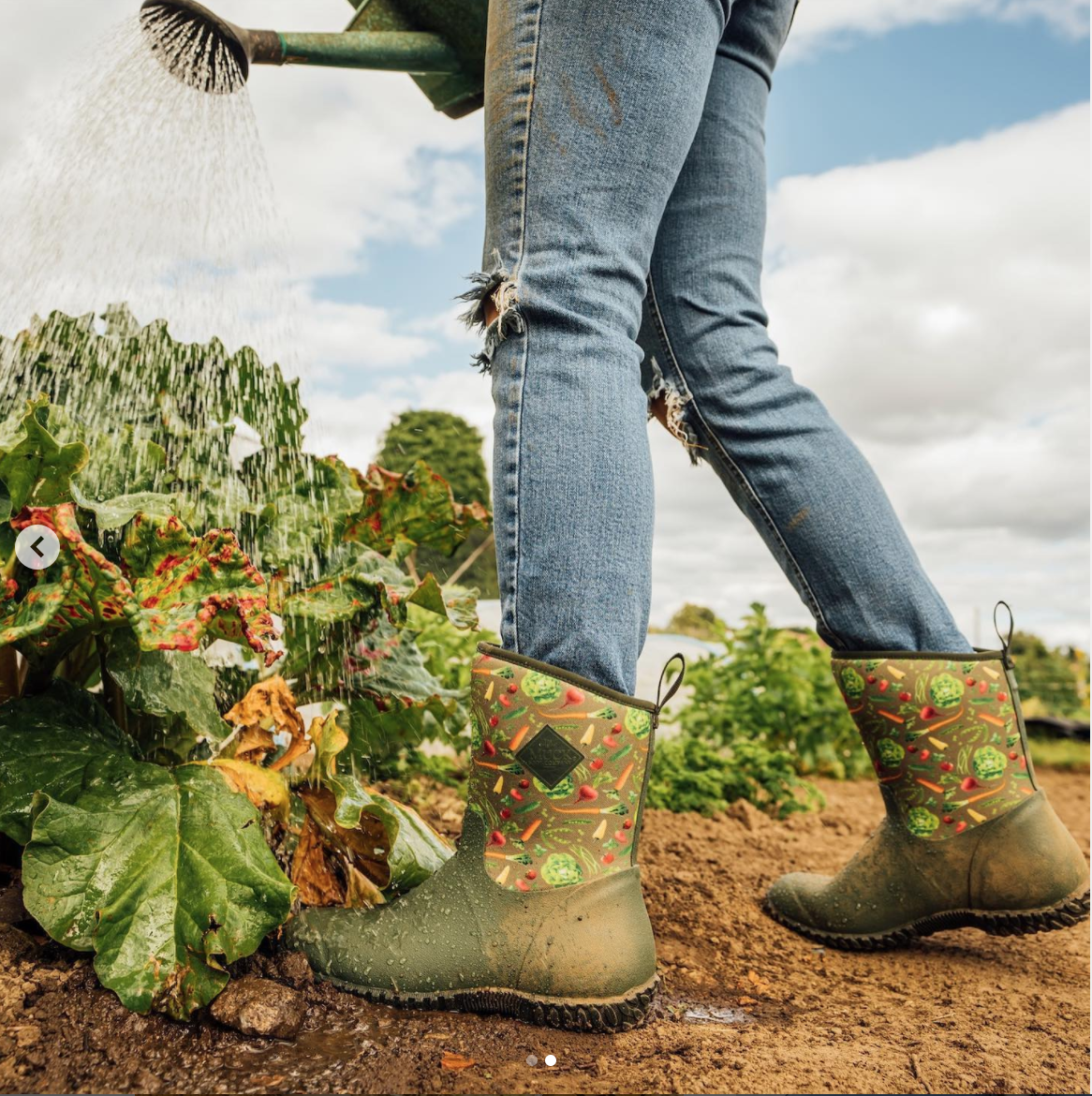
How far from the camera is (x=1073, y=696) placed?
6.36 metres

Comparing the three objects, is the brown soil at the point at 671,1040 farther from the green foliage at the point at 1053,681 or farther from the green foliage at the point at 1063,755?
the green foliage at the point at 1053,681

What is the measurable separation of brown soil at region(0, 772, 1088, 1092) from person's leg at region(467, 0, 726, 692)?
43 centimetres

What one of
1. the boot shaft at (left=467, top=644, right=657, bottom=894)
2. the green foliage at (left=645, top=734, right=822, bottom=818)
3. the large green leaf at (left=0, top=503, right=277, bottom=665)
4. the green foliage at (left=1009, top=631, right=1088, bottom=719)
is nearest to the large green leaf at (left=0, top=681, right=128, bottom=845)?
the large green leaf at (left=0, top=503, right=277, bottom=665)

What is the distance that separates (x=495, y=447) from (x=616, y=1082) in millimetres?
728

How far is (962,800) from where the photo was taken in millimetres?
1488

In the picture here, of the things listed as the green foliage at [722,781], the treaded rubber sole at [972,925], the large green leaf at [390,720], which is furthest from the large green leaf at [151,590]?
the green foliage at [722,781]

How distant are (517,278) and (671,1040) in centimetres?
93

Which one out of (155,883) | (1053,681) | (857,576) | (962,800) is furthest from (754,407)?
(1053,681)

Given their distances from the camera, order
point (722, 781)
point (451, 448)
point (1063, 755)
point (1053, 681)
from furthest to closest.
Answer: point (451, 448) → point (1053, 681) → point (1063, 755) → point (722, 781)

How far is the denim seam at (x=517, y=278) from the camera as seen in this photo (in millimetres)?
1157

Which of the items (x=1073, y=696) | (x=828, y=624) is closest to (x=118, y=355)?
(x=828, y=624)

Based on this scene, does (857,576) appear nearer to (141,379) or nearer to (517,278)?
(517,278)

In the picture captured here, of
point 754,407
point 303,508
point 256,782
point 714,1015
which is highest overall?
point 754,407

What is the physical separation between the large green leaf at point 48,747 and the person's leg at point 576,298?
0.56 m
